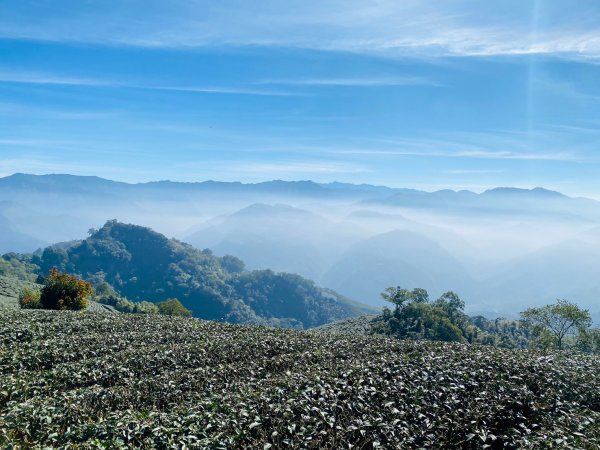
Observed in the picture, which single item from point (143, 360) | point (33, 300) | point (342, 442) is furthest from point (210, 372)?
point (33, 300)

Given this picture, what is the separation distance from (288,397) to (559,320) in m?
61.8

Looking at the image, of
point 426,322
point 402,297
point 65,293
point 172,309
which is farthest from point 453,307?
point 65,293

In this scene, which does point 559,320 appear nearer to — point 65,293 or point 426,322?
point 426,322

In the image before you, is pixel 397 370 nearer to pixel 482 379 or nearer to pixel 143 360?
pixel 482 379

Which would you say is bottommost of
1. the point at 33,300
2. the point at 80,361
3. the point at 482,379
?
the point at 33,300

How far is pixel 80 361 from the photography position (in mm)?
18312

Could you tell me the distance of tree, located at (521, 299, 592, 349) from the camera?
58438 mm

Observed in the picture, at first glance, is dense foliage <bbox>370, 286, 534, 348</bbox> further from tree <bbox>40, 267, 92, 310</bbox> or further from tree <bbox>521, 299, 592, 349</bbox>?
tree <bbox>40, 267, 92, 310</bbox>

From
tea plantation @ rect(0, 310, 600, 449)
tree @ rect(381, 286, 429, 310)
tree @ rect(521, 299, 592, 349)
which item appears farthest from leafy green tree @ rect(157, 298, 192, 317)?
tea plantation @ rect(0, 310, 600, 449)

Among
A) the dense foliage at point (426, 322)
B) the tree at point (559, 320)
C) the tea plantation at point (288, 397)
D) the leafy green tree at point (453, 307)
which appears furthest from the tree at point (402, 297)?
the tea plantation at point (288, 397)

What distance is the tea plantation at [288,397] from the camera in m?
9.88

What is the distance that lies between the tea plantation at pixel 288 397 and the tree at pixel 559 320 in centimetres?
4527

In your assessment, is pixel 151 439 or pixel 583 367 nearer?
pixel 151 439

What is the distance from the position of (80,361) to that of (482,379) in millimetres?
16130
